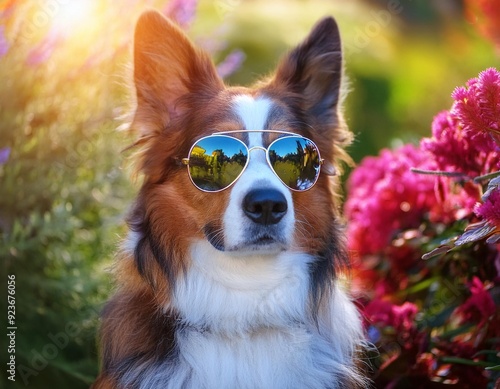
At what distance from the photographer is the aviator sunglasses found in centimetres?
305

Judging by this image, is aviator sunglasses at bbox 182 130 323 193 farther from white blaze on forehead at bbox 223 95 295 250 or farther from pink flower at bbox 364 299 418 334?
pink flower at bbox 364 299 418 334

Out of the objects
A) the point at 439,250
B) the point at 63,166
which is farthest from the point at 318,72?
the point at 63,166

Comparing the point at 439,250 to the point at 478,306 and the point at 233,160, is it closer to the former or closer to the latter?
the point at 478,306

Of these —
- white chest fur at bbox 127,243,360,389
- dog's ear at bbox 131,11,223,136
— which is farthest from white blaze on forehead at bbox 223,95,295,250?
dog's ear at bbox 131,11,223,136

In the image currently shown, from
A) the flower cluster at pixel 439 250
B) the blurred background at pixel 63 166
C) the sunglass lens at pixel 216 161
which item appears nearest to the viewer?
the flower cluster at pixel 439 250

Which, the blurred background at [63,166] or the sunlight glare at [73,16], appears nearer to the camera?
the blurred background at [63,166]

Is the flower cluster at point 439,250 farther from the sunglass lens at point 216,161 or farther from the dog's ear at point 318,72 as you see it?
the sunglass lens at point 216,161

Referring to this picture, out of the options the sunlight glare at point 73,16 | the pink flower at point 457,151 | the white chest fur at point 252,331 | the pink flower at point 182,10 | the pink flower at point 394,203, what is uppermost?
the pink flower at point 182,10

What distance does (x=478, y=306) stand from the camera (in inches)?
131

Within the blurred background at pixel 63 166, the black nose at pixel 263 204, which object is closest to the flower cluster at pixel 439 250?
the black nose at pixel 263 204

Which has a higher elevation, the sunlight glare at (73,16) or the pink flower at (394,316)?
the sunlight glare at (73,16)

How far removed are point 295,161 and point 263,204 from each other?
33 centimetres

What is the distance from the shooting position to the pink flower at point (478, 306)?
329 centimetres

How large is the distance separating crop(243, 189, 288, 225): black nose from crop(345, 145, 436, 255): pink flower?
1423 millimetres
